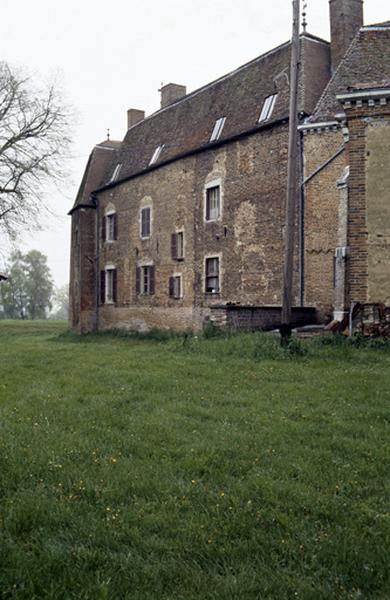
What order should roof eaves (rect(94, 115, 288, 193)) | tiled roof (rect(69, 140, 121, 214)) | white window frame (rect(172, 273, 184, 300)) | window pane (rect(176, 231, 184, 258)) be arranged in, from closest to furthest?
roof eaves (rect(94, 115, 288, 193))
white window frame (rect(172, 273, 184, 300))
window pane (rect(176, 231, 184, 258))
tiled roof (rect(69, 140, 121, 214))

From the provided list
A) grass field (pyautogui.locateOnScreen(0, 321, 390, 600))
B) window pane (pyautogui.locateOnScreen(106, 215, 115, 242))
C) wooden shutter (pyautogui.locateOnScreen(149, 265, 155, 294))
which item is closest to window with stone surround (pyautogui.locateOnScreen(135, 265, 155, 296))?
wooden shutter (pyautogui.locateOnScreen(149, 265, 155, 294))

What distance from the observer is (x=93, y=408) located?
7.89m

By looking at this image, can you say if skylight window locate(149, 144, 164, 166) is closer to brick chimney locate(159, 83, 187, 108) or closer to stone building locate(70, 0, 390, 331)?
stone building locate(70, 0, 390, 331)

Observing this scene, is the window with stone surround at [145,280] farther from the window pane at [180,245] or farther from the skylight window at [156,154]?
the skylight window at [156,154]

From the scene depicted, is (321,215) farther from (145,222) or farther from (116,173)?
(116,173)

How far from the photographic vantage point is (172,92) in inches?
1264

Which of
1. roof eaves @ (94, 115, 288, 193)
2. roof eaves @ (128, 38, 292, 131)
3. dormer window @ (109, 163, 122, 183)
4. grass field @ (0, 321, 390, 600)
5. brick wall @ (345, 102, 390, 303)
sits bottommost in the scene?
grass field @ (0, 321, 390, 600)

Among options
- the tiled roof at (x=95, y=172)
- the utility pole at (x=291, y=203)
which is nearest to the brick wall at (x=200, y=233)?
the tiled roof at (x=95, y=172)

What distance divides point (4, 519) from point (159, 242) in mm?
23323

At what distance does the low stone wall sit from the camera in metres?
16.9

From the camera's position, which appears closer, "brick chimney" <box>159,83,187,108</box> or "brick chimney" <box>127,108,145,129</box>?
"brick chimney" <box>159,83,187,108</box>

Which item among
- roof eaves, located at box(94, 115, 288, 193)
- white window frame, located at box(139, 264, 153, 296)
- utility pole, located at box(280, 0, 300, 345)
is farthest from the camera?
white window frame, located at box(139, 264, 153, 296)

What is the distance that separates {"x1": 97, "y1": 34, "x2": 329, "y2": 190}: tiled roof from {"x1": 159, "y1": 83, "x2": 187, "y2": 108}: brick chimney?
155 cm

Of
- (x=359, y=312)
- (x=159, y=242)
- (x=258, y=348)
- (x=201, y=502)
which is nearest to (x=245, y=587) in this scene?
(x=201, y=502)
